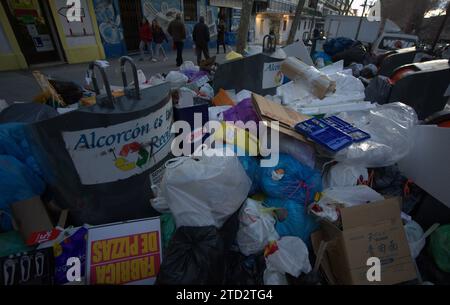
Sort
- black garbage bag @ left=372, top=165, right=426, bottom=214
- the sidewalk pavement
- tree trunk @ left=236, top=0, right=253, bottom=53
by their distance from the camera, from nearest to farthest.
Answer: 1. black garbage bag @ left=372, top=165, right=426, bottom=214
2. the sidewalk pavement
3. tree trunk @ left=236, top=0, right=253, bottom=53

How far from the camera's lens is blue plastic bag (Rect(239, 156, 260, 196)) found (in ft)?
5.96

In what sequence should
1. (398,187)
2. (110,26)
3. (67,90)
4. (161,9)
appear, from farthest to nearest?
(161,9), (110,26), (67,90), (398,187)

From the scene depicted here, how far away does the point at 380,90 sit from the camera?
360cm

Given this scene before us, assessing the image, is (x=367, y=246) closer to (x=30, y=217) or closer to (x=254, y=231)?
(x=254, y=231)

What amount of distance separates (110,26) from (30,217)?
29.2 ft

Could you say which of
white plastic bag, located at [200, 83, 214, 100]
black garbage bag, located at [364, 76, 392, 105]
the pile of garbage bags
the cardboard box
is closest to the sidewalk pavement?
white plastic bag, located at [200, 83, 214, 100]

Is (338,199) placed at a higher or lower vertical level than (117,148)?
lower

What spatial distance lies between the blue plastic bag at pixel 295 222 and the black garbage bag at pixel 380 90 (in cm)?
286

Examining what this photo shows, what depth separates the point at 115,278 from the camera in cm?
141

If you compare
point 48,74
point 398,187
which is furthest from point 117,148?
point 48,74

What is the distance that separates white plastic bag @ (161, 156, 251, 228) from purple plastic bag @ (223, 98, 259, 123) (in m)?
0.93

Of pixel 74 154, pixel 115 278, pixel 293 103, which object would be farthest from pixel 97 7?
pixel 115 278

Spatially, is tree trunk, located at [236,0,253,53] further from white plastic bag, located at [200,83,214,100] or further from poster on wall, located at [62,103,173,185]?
poster on wall, located at [62,103,173,185]

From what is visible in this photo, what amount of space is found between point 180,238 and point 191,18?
1284 cm
